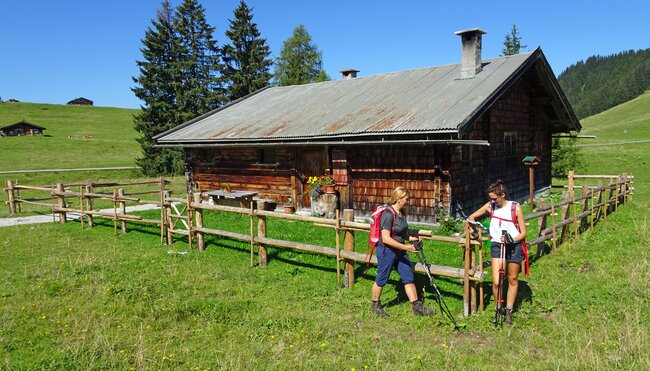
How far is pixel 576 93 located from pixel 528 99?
161 meters

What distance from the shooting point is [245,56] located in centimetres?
4356

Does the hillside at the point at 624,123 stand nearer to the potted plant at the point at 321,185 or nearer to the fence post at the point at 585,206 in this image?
the fence post at the point at 585,206

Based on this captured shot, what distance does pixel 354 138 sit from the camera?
45.8 feet

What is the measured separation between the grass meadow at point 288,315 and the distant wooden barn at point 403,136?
350 cm

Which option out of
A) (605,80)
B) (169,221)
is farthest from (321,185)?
(605,80)

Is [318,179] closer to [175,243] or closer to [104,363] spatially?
[175,243]

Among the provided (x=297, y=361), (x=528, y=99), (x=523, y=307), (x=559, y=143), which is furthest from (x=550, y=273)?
(x=559, y=143)

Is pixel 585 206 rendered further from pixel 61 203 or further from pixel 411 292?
pixel 61 203

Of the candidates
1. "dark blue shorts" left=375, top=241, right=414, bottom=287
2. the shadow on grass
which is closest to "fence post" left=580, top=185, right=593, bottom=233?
the shadow on grass

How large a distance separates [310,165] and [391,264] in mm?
9834

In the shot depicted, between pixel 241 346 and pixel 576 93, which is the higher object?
pixel 576 93

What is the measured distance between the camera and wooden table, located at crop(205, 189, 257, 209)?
15.2 meters

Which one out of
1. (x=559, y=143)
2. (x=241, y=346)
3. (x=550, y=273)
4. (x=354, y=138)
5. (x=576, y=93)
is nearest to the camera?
(x=241, y=346)

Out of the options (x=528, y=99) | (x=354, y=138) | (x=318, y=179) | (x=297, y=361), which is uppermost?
(x=528, y=99)
